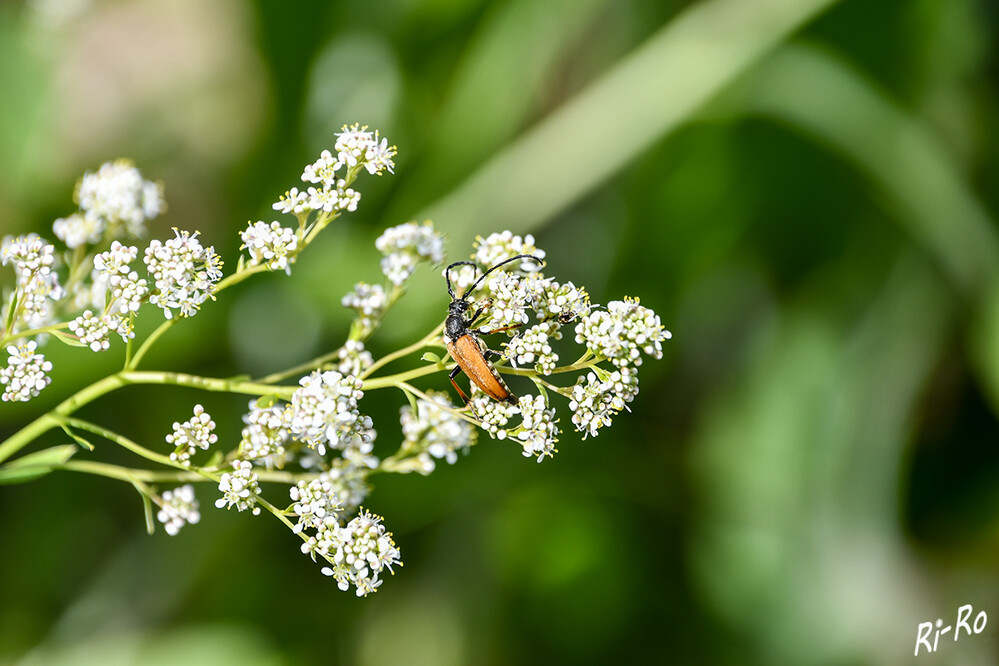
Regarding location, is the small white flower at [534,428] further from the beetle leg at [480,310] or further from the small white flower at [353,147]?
the small white flower at [353,147]

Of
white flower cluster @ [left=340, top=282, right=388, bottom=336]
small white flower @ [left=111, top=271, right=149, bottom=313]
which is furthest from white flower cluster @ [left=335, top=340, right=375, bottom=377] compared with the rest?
small white flower @ [left=111, top=271, right=149, bottom=313]

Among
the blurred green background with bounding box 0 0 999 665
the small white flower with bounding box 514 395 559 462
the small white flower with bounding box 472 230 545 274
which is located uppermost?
the blurred green background with bounding box 0 0 999 665

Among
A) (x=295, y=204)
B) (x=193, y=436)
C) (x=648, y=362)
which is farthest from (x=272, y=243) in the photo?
(x=648, y=362)

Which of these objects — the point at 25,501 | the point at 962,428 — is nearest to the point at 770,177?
the point at 962,428

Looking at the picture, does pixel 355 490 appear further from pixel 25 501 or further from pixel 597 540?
pixel 25 501

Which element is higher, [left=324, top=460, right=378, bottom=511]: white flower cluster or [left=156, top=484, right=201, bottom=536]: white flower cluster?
[left=324, top=460, right=378, bottom=511]: white flower cluster

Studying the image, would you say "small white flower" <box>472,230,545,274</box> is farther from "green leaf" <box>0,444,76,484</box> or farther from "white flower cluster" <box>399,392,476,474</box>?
"green leaf" <box>0,444,76,484</box>
